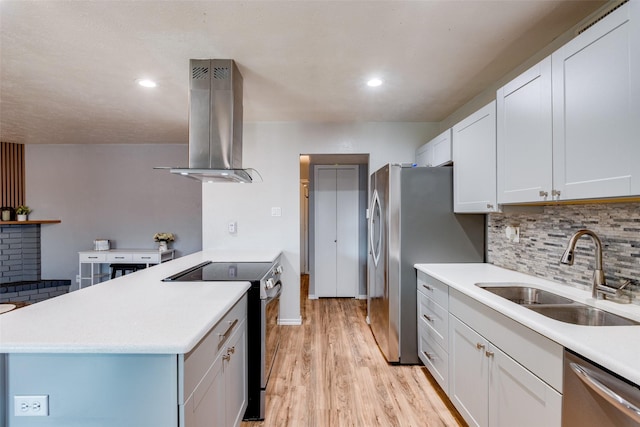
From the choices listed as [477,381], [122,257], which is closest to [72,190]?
[122,257]

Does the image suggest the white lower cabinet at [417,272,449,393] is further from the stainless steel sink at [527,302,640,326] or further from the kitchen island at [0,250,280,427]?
the kitchen island at [0,250,280,427]

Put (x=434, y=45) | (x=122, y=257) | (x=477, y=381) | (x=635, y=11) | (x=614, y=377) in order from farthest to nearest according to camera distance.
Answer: (x=122, y=257)
(x=434, y=45)
(x=477, y=381)
(x=635, y=11)
(x=614, y=377)

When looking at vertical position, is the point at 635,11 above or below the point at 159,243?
above

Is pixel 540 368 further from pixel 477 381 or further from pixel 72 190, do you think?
pixel 72 190

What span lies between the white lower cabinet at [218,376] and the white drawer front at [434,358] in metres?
1.33

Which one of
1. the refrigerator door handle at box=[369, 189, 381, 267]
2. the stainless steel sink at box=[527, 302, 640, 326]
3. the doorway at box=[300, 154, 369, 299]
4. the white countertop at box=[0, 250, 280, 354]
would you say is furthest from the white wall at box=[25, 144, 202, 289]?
the stainless steel sink at box=[527, 302, 640, 326]

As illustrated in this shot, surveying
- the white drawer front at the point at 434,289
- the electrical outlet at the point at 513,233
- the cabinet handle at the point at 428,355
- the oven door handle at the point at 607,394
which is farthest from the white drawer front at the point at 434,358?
the oven door handle at the point at 607,394

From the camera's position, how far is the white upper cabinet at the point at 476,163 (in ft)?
6.42

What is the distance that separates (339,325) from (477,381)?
6.65 feet

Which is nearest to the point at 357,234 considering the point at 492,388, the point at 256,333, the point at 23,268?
the point at 256,333

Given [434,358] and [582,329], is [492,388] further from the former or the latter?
[434,358]

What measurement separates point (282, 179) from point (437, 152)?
5.69ft

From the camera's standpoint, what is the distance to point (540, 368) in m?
1.14

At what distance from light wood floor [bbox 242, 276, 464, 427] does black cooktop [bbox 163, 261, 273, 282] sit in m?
0.91
